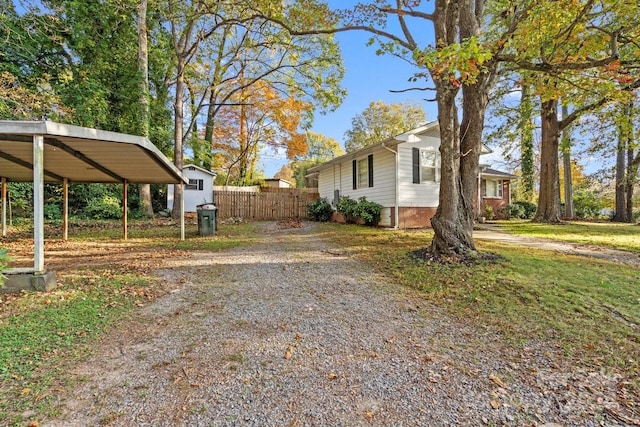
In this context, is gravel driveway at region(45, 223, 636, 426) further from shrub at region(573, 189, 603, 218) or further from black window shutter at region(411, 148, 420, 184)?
shrub at region(573, 189, 603, 218)

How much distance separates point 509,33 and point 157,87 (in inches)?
681

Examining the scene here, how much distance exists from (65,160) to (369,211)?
975cm

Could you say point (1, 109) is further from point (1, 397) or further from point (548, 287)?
point (548, 287)

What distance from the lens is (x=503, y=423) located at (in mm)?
1928

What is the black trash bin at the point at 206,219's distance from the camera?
9906 mm

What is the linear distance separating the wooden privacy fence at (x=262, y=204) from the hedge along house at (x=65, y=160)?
300 inches

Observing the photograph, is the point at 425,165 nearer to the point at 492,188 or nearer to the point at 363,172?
the point at 363,172

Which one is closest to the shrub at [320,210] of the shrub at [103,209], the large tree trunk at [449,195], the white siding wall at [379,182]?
the white siding wall at [379,182]

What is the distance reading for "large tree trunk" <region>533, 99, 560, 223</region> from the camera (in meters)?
14.2

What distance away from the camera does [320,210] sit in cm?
1642

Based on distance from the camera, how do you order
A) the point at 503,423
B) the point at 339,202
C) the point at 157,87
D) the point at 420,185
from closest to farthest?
the point at 503,423, the point at 420,185, the point at 339,202, the point at 157,87

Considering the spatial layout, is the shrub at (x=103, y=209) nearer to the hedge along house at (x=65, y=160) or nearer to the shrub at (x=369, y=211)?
the hedge along house at (x=65, y=160)

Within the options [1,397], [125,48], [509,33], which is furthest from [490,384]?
[125,48]

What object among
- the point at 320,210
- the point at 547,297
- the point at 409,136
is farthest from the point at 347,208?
the point at 547,297
